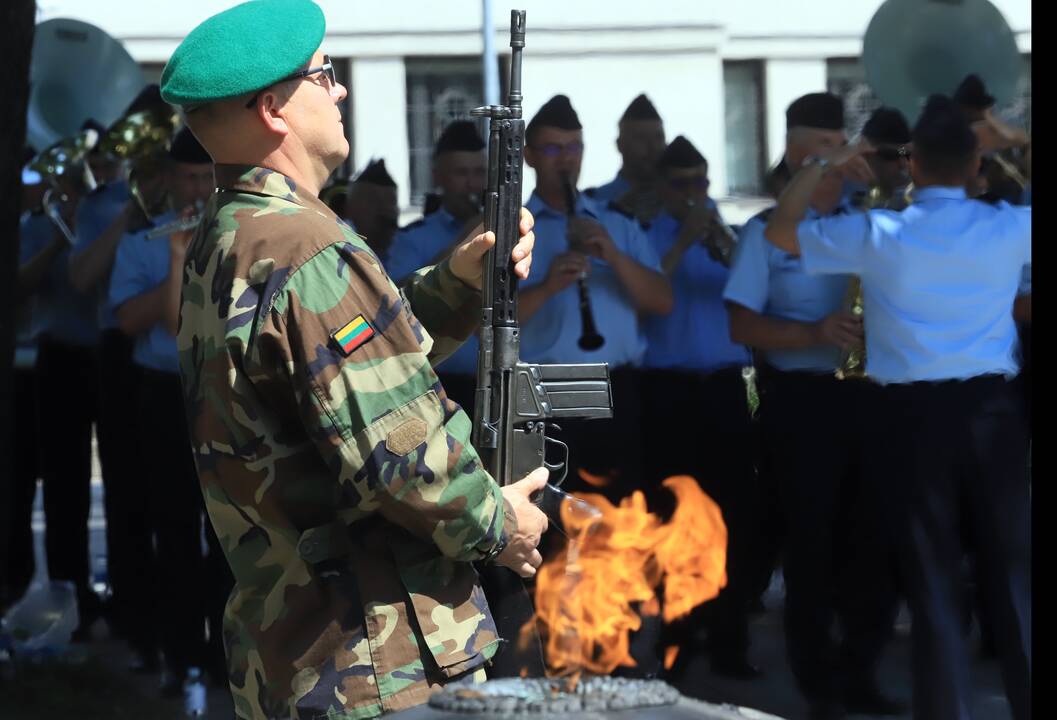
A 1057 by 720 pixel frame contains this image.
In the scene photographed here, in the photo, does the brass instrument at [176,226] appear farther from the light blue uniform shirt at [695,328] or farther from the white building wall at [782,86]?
the white building wall at [782,86]

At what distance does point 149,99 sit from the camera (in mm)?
6223

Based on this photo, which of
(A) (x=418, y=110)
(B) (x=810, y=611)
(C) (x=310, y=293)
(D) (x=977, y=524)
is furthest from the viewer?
(A) (x=418, y=110)

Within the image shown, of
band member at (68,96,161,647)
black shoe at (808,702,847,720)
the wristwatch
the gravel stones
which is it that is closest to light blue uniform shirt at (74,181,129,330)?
band member at (68,96,161,647)

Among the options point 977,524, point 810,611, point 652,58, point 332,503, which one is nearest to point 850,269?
point 977,524

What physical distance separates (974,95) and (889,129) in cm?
31

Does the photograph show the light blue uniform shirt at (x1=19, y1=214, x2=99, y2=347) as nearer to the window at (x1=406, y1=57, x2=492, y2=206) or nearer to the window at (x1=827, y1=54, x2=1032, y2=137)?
the window at (x1=406, y1=57, x2=492, y2=206)

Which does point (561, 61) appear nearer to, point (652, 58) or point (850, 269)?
point (652, 58)

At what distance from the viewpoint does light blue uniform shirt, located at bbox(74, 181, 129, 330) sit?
6.16 meters

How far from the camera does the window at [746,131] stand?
20.0 ft

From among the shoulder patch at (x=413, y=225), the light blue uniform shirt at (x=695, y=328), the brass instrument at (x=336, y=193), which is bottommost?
the light blue uniform shirt at (x=695, y=328)

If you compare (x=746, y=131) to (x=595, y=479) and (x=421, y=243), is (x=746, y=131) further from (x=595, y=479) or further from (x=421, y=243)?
(x=595, y=479)

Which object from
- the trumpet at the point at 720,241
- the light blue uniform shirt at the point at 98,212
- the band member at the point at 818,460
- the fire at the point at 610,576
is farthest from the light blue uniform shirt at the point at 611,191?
the fire at the point at 610,576

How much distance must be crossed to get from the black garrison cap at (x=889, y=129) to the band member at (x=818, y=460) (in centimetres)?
18

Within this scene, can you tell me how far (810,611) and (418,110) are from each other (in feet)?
8.10
